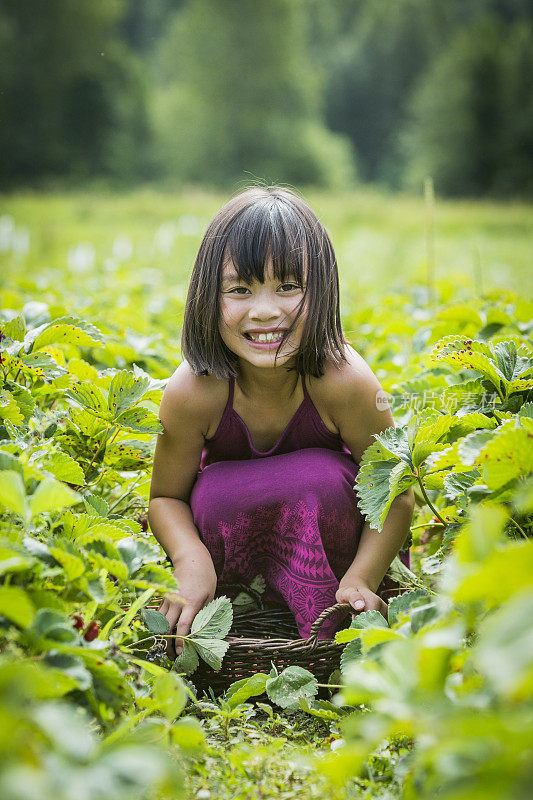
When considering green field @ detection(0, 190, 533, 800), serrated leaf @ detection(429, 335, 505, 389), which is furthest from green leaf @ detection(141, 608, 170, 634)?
serrated leaf @ detection(429, 335, 505, 389)

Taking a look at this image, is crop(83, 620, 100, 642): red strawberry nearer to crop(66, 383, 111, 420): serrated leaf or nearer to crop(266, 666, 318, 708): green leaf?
crop(266, 666, 318, 708): green leaf

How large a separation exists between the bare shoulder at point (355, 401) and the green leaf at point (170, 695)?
841 millimetres

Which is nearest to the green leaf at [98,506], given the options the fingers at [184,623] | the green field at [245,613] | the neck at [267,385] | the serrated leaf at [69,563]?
the green field at [245,613]

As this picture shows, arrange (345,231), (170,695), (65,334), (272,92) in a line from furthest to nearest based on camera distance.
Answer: (272,92) → (345,231) → (65,334) → (170,695)

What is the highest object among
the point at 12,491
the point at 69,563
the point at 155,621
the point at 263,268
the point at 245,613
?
the point at 263,268

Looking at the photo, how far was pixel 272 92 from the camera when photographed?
30453 millimetres

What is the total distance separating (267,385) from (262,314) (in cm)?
24

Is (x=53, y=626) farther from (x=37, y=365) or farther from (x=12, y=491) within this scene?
(x=37, y=365)

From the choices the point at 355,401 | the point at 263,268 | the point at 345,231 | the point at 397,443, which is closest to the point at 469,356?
the point at 397,443

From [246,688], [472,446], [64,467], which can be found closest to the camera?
[472,446]

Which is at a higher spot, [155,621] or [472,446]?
[472,446]

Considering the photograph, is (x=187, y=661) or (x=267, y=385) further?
(x=267, y=385)

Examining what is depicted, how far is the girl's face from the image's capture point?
65.2 inches

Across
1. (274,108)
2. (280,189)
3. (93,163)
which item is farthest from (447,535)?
(274,108)
